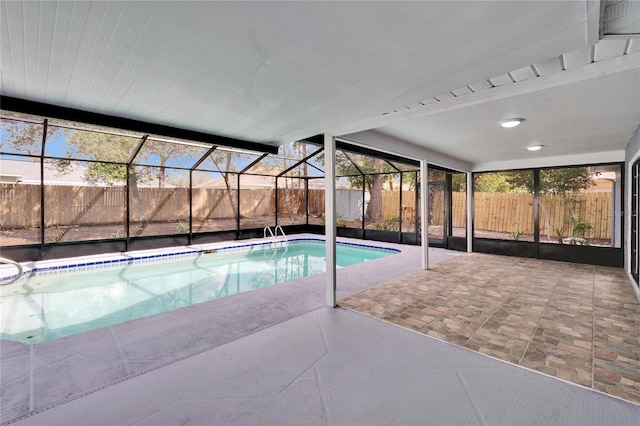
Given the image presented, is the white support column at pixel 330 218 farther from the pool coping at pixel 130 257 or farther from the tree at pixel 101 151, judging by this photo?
the pool coping at pixel 130 257

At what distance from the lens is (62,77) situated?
2.57 m

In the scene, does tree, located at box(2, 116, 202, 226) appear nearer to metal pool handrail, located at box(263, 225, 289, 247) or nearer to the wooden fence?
the wooden fence

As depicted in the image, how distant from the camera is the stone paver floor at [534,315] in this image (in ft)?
8.13

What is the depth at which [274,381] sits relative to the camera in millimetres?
2223

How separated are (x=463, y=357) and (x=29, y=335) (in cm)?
463

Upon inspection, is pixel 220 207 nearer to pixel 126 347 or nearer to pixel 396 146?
pixel 396 146

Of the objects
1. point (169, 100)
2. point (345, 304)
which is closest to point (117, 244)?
point (169, 100)

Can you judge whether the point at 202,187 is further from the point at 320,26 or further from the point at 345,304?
the point at 320,26

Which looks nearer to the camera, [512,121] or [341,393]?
[341,393]

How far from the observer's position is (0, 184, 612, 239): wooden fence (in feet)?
22.9

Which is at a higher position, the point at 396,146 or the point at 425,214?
the point at 396,146

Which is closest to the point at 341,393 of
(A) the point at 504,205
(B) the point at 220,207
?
(A) the point at 504,205

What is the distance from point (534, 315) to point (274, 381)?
320 centimetres

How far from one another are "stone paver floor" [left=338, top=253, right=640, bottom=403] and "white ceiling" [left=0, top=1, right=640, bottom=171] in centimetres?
229
